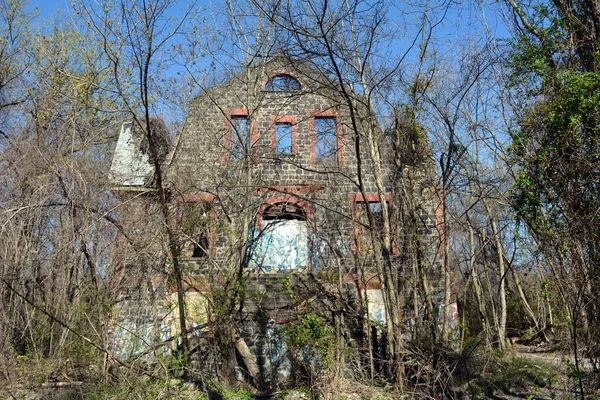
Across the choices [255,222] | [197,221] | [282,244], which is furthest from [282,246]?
[197,221]

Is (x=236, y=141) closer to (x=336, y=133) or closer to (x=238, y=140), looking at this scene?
(x=238, y=140)

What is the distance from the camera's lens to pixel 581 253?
6656mm

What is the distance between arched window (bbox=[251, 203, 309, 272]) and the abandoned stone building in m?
0.03

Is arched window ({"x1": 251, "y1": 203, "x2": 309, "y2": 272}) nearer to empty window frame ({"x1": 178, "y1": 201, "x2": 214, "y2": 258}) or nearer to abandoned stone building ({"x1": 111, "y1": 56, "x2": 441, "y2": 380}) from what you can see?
abandoned stone building ({"x1": 111, "y1": 56, "x2": 441, "y2": 380})

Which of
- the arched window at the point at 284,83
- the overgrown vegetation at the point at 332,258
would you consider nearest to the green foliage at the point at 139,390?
the overgrown vegetation at the point at 332,258

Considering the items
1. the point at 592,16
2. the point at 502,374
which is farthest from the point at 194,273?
the point at 592,16

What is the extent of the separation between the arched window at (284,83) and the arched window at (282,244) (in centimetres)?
265

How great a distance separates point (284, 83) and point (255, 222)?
332cm

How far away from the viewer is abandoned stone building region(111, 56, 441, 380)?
9.45m

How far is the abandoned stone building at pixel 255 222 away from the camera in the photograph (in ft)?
31.0

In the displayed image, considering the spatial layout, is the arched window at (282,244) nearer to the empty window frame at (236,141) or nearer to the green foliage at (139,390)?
the empty window frame at (236,141)

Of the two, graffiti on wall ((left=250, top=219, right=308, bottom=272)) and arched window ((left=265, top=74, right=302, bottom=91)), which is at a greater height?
arched window ((left=265, top=74, right=302, bottom=91))

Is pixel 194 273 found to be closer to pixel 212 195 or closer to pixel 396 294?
pixel 212 195

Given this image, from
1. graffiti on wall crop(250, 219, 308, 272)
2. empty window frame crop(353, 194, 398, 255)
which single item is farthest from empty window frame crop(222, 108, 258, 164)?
empty window frame crop(353, 194, 398, 255)
